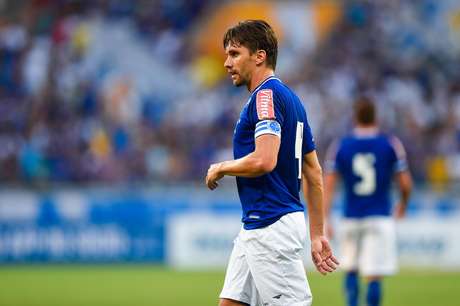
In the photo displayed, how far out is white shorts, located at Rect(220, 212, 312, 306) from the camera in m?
5.41

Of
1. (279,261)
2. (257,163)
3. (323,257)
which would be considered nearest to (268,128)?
(257,163)

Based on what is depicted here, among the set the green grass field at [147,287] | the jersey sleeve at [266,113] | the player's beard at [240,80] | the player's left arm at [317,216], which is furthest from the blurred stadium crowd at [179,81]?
the jersey sleeve at [266,113]

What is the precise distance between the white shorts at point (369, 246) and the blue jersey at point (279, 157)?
536cm

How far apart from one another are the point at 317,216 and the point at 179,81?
18.7m

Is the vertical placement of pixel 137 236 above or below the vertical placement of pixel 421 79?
below

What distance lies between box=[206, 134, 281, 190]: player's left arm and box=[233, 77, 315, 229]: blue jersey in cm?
16

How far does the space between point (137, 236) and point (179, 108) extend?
200 inches

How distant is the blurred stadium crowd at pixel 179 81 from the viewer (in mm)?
21641

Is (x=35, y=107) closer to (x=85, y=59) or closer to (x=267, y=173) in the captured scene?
(x=85, y=59)

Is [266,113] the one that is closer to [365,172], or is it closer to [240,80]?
[240,80]

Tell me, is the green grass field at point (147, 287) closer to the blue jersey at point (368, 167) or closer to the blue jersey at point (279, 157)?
the blue jersey at point (368, 167)

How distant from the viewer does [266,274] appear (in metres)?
5.43

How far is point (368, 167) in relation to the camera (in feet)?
35.9

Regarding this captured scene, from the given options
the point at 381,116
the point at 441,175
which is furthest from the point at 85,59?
Result: the point at 441,175
